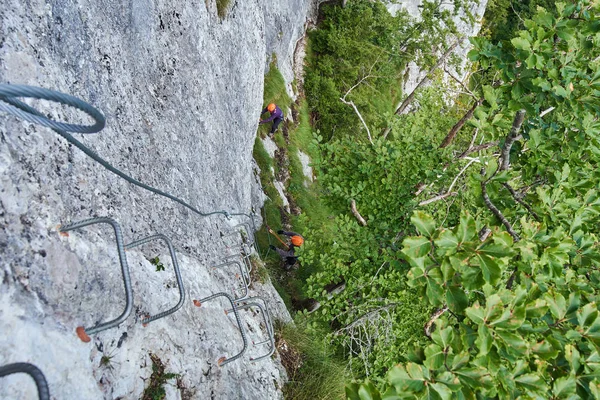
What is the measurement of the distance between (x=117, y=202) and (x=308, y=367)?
4.81 meters

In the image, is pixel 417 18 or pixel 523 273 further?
pixel 417 18

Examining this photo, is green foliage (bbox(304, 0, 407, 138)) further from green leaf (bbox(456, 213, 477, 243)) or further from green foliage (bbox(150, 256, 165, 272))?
green leaf (bbox(456, 213, 477, 243))

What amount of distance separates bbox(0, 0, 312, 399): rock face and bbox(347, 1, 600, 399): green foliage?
2.32 meters

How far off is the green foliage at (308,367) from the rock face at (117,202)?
1.51 ft

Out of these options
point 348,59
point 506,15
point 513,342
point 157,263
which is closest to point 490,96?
point 513,342

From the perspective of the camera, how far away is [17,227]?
309 centimetres

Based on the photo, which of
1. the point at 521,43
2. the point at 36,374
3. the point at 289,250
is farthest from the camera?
the point at 289,250

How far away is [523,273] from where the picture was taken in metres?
3.42

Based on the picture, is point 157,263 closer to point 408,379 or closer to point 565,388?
point 408,379

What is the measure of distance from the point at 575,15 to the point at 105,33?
511cm

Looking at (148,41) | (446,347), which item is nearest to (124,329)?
(446,347)

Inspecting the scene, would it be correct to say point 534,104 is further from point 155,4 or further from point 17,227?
point 155,4

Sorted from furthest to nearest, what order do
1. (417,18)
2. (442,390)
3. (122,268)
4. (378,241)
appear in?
(417,18) → (378,241) → (122,268) → (442,390)

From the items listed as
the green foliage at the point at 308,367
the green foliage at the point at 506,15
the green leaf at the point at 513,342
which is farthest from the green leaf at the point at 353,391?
the green foliage at the point at 506,15
